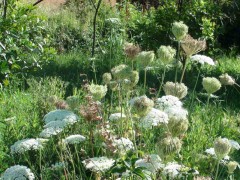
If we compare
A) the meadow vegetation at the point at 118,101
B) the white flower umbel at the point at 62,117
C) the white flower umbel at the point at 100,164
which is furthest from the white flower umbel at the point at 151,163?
the white flower umbel at the point at 62,117

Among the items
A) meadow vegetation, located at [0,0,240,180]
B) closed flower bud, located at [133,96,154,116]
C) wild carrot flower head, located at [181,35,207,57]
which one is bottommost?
meadow vegetation, located at [0,0,240,180]

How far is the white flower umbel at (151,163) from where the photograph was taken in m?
2.39

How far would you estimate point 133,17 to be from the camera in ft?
36.2

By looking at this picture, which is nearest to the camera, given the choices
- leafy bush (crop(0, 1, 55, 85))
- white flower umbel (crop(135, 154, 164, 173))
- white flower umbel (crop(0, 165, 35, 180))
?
white flower umbel (crop(135, 154, 164, 173))

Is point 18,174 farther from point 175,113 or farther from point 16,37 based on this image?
point 16,37

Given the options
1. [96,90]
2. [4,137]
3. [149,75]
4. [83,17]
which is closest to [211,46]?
[149,75]

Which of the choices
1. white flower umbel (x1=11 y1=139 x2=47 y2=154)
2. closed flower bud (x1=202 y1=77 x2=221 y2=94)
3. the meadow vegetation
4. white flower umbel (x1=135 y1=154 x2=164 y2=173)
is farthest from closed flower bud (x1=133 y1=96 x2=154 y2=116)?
closed flower bud (x1=202 y1=77 x2=221 y2=94)

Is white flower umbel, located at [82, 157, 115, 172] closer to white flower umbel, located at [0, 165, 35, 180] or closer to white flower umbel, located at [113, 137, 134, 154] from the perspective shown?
white flower umbel, located at [113, 137, 134, 154]

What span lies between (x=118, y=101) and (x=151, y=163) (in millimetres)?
2583

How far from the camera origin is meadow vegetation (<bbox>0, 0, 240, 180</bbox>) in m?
2.58

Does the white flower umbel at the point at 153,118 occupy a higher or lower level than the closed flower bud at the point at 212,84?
higher

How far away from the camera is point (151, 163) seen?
7.86 feet

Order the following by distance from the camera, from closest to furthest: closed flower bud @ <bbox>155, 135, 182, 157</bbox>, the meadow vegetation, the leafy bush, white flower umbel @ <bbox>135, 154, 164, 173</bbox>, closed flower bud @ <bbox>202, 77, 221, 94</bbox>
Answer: closed flower bud @ <bbox>155, 135, 182, 157</bbox>, white flower umbel @ <bbox>135, 154, 164, 173</bbox>, the meadow vegetation, closed flower bud @ <bbox>202, 77, 221, 94</bbox>, the leafy bush

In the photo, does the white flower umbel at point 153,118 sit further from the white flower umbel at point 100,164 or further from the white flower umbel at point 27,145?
the white flower umbel at point 27,145
